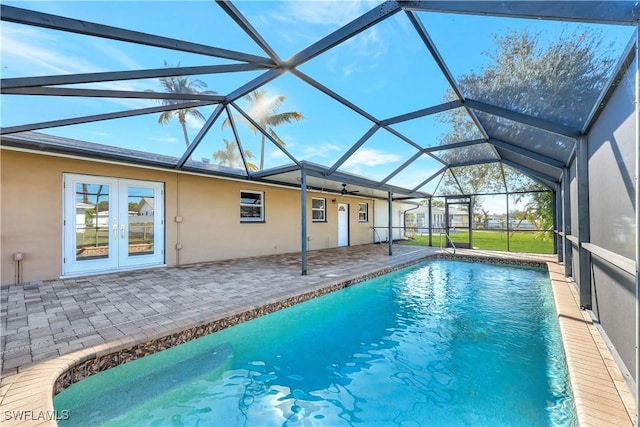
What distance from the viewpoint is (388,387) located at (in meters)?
2.65

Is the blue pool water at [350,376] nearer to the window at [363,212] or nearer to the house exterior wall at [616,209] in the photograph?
the house exterior wall at [616,209]

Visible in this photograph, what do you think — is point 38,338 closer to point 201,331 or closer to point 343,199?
point 201,331

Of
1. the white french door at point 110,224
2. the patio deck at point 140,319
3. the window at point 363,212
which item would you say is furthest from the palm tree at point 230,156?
the window at point 363,212

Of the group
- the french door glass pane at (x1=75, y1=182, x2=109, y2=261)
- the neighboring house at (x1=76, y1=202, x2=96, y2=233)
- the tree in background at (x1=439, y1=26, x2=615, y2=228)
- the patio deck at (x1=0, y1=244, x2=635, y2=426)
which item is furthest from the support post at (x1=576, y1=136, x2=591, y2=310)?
the neighboring house at (x1=76, y1=202, x2=96, y2=233)

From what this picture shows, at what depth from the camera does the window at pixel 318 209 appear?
1118 centimetres

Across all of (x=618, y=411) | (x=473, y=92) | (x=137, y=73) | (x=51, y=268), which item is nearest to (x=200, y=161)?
(x=51, y=268)

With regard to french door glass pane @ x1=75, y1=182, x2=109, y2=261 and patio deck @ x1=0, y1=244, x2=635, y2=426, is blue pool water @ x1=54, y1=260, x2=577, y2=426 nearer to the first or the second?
patio deck @ x1=0, y1=244, x2=635, y2=426

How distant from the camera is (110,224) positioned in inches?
235

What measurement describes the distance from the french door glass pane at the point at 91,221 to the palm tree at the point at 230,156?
8.64 ft

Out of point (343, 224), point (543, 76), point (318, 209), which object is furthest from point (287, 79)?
point (343, 224)

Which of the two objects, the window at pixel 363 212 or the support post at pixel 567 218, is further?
the window at pixel 363 212

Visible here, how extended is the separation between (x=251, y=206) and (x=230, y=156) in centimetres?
197

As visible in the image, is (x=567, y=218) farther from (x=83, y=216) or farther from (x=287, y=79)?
(x=83, y=216)

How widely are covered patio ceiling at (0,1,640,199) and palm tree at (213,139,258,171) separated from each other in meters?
0.08
